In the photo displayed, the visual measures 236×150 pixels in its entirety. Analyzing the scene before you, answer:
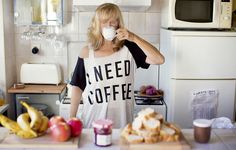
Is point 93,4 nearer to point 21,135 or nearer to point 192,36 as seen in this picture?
point 192,36

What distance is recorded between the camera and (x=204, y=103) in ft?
8.28

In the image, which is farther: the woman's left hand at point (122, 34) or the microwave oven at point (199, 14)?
the microwave oven at point (199, 14)

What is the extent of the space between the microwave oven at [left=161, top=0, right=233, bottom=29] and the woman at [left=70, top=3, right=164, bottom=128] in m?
0.64

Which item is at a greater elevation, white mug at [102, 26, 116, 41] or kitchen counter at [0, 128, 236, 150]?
white mug at [102, 26, 116, 41]

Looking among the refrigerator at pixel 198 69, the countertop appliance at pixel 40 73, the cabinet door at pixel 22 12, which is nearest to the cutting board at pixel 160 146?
the refrigerator at pixel 198 69

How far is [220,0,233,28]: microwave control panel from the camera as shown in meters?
2.44

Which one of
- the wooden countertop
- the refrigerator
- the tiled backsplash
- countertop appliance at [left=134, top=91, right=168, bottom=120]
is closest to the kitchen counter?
the refrigerator

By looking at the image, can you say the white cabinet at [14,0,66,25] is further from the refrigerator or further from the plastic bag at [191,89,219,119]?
the plastic bag at [191,89,219,119]

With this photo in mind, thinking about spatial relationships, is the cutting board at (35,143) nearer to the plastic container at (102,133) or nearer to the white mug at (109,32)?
the plastic container at (102,133)

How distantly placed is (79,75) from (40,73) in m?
1.13

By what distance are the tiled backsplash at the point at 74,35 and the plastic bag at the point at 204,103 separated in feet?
2.45

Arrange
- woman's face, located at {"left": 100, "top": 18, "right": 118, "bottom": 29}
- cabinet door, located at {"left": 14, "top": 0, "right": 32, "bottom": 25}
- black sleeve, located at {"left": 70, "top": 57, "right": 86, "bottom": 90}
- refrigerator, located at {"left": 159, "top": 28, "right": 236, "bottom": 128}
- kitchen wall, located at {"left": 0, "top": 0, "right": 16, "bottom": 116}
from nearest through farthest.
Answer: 1. woman's face, located at {"left": 100, "top": 18, "right": 118, "bottom": 29}
2. black sleeve, located at {"left": 70, "top": 57, "right": 86, "bottom": 90}
3. refrigerator, located at {"left": 159, "top": 28, "right": 236, "bottom": 128}
4. kitchen wall, located at {"left": 0, "top": 0, "right": 16, "bottom": 116}
5. cabinet door, located at {"left": 14, "top": 0, "right": 32, "bottom": 25}

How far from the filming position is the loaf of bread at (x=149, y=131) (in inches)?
52.3

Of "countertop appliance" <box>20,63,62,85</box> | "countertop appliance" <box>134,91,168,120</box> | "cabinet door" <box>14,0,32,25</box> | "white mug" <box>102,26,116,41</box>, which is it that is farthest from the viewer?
"countertop appliance" <box>20,63,62,85</box>
